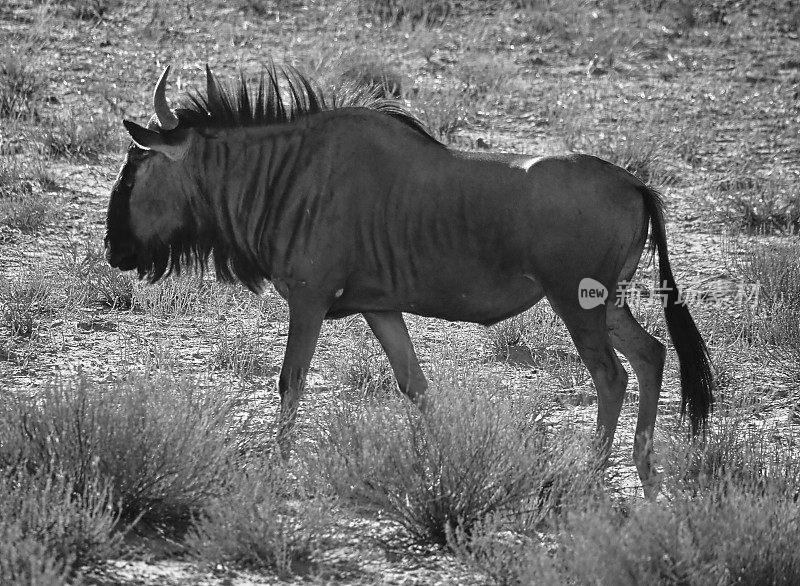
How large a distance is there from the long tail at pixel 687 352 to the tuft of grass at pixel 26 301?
372 cm

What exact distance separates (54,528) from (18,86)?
7.95m

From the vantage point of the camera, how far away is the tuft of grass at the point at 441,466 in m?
5.20

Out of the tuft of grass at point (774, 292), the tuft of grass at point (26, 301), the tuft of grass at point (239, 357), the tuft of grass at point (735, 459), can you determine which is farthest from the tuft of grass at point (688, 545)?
the tuft of grass at point (26, 301)

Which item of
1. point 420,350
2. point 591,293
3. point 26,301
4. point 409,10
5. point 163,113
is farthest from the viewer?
point 409,10

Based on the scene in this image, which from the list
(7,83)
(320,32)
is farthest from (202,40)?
(7,83)

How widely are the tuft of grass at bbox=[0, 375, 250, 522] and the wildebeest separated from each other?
541mm

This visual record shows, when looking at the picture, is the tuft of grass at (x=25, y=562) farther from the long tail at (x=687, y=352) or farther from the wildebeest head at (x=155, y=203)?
Answer: the long tail at (x=687, y=352)

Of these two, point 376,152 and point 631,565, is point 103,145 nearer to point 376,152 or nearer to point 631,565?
point 376,152

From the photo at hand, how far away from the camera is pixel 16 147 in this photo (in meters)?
10.8

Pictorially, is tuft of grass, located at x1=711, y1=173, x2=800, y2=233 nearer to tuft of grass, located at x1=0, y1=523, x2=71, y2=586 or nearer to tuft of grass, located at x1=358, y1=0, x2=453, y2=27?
tuft of grass, located at x1=358, y1=0, x2=453, y2=27

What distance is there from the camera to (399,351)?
6445 mm

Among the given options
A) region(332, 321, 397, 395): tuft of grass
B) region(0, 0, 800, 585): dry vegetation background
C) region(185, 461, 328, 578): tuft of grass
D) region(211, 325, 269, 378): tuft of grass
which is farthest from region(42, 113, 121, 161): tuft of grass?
region(185, 461, 328, 578): tuft of grass

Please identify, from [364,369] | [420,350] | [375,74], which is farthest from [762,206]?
[364,369]

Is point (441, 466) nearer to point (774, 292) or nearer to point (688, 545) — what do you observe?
point (688, 545)
